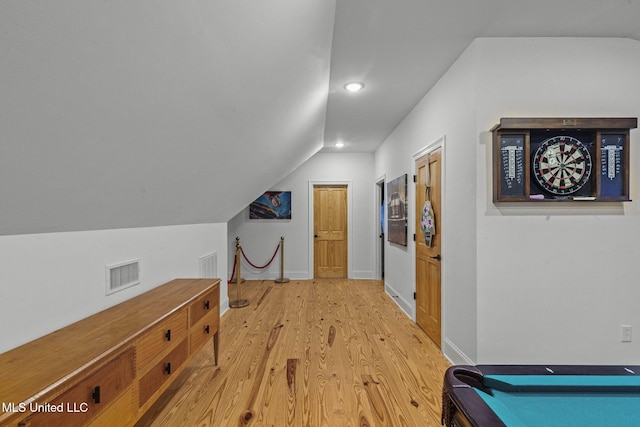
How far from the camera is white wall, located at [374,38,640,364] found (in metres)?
2.32

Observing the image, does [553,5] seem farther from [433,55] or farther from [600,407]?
[600,407]

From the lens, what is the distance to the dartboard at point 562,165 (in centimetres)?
228

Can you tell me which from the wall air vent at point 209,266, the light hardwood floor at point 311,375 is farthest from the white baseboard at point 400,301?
the wall air vent at point 209,266

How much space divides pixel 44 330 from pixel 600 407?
236cm

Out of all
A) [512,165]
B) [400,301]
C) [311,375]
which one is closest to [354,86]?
[512,165]

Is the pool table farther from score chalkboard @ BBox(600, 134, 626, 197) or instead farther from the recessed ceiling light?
the recessed ceiling light

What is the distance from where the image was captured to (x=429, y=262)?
338 centimetres

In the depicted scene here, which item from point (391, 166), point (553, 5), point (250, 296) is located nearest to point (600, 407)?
point (553, 5)

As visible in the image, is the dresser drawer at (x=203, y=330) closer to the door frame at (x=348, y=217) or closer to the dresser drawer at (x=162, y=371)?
the dresser drawer at (x=162, y=371)

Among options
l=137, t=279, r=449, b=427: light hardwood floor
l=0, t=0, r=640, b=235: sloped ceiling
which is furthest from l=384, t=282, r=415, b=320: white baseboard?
l=0, t=0, r=640, b=235: sloped ceiling

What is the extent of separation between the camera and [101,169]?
1.36 metres

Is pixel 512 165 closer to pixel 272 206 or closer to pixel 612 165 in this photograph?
pixel 612 165

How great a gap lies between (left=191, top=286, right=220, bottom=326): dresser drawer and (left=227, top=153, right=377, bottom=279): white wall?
356 cm

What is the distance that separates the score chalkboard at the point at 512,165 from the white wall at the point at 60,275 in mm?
2764
